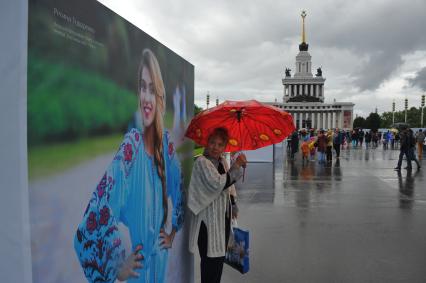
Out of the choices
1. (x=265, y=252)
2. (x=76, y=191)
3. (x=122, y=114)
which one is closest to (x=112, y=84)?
(x=122, y=114)

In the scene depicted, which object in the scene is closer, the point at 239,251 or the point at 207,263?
the point at 207,263

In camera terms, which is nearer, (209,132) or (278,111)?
(278,111)

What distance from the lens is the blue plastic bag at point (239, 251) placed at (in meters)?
3.36

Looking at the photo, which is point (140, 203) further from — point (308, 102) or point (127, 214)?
point (308, 102)

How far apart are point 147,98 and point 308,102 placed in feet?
419

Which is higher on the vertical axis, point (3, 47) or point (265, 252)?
point (3, 47)

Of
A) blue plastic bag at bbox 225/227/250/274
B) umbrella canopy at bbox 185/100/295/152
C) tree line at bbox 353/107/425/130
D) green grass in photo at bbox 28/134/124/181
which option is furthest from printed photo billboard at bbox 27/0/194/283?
tree line at bbox 353/107/425/130

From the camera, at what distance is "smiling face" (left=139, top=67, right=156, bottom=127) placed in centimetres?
249

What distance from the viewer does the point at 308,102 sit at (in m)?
126

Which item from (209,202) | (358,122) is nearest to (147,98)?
(209,202)

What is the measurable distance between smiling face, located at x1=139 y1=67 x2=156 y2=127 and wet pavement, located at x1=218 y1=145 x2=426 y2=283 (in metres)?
2.74

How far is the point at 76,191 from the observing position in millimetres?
1767

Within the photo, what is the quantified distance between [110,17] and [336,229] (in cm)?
593

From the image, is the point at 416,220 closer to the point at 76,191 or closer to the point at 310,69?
the point at 76,191
